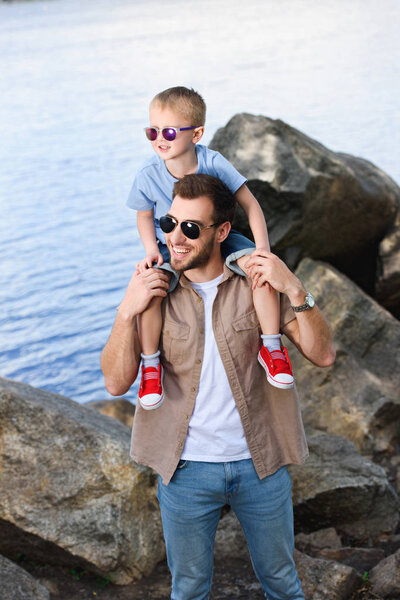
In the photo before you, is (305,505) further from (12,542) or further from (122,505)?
(12,542)

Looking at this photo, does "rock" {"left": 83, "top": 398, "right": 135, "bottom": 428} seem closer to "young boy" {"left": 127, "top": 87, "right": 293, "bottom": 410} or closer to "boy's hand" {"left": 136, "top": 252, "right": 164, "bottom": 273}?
"young boy" {"left": 127, "top": 87, "right": 293, "bottom": 410}

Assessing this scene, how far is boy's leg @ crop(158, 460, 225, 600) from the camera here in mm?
3145

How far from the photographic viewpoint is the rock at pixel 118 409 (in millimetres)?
7414

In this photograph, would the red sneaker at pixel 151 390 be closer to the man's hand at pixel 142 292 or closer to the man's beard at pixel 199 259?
the man's hand at pixel 142 292

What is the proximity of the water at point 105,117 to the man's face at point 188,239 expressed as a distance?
19.8ft

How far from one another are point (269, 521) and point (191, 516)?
31cm

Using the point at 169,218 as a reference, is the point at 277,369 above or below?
below

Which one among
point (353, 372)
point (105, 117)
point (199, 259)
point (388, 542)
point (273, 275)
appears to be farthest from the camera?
point (105, 117)

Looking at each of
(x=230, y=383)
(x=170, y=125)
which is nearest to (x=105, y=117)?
(x=170, y=125)

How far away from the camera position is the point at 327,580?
166 inches

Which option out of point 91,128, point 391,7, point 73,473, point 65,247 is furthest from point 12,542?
point 391,7

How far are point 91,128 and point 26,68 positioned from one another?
14813 mm

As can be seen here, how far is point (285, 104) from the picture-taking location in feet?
74.7

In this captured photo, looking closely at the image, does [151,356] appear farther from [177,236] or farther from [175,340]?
[177,236]
